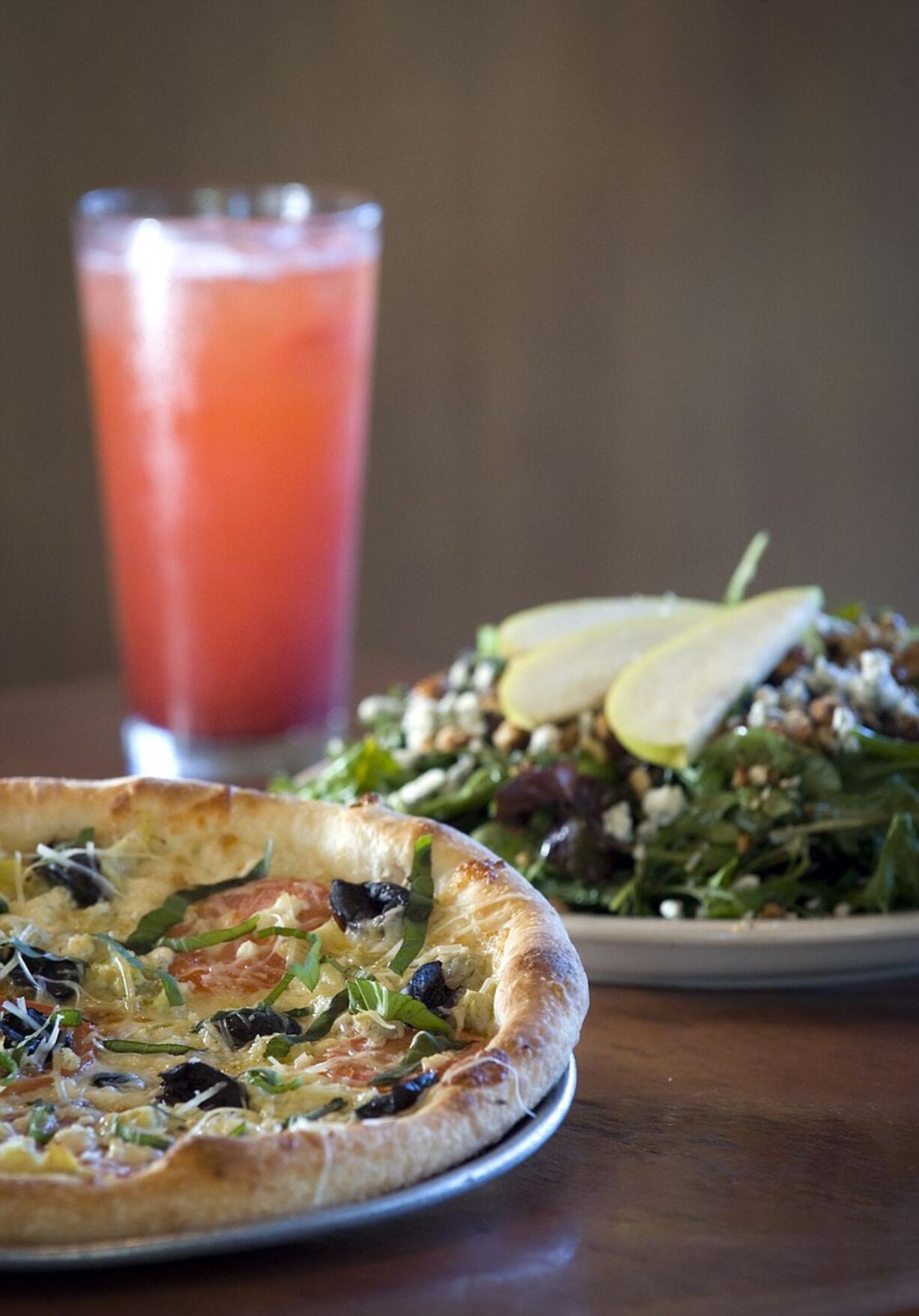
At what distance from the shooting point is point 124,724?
133 inches

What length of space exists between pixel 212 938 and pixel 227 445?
1.59 m

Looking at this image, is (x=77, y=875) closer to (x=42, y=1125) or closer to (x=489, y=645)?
(x=42, y=1125)

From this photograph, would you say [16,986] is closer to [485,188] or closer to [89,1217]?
[89,1217]

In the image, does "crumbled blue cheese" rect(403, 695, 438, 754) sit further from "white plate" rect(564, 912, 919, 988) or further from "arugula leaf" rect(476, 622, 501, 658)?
"white plate" rect(564, 912, 919, 988)

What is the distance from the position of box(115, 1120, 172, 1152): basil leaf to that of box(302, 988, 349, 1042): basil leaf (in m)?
0.25

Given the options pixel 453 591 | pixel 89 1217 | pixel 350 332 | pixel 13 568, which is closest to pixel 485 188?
pixel 453 591

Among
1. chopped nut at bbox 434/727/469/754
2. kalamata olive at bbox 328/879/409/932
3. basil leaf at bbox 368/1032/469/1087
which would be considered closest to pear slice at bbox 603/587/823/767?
chopped nut at bbox 434/727/469/754

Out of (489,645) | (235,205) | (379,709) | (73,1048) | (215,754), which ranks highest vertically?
(235,205)

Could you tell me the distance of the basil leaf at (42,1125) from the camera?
4.69 ft

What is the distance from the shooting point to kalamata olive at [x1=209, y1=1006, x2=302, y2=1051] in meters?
1.63

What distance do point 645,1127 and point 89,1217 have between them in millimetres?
658

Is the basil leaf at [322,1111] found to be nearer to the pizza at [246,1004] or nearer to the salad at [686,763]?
the pizza at [246,1004]

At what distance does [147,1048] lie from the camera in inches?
63.2

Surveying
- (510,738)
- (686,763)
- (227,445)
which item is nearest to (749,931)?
(686,763)
